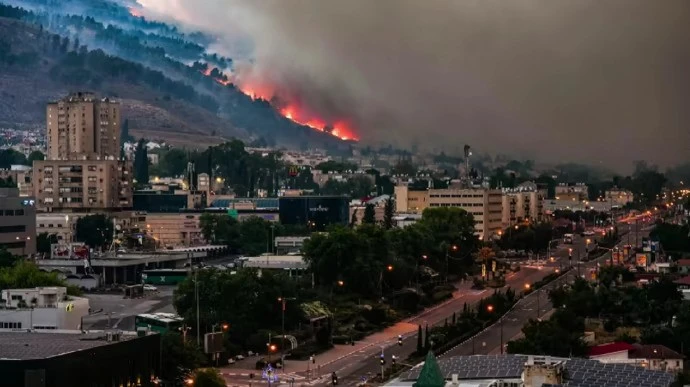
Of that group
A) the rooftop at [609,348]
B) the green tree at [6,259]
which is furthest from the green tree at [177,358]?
the green tree at [6,259]

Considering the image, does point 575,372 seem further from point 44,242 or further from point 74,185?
point 74,185

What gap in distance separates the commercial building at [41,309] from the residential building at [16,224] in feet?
65.4

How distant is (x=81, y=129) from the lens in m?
87.8

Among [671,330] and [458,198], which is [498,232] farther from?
[671,330]

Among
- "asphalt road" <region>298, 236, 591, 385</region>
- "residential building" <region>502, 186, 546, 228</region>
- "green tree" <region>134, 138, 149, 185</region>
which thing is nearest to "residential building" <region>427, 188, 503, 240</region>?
"residential building" <region>502, 186, 546, 228</region>

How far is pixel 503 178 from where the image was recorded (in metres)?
102

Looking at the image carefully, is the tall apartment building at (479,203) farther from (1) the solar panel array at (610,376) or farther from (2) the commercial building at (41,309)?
(1) the solar panel array at (610,376)

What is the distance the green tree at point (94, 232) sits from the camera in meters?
73.0

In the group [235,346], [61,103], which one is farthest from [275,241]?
[235,346]

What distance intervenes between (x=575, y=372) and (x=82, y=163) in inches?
2306

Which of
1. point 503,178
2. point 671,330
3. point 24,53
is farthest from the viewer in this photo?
point 24,53

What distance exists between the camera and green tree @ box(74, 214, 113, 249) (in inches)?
2874

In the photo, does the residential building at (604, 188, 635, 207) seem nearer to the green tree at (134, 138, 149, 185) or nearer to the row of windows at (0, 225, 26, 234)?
the green tree at (134, 138, 149, 185)

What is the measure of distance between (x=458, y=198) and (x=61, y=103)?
84.6ft
